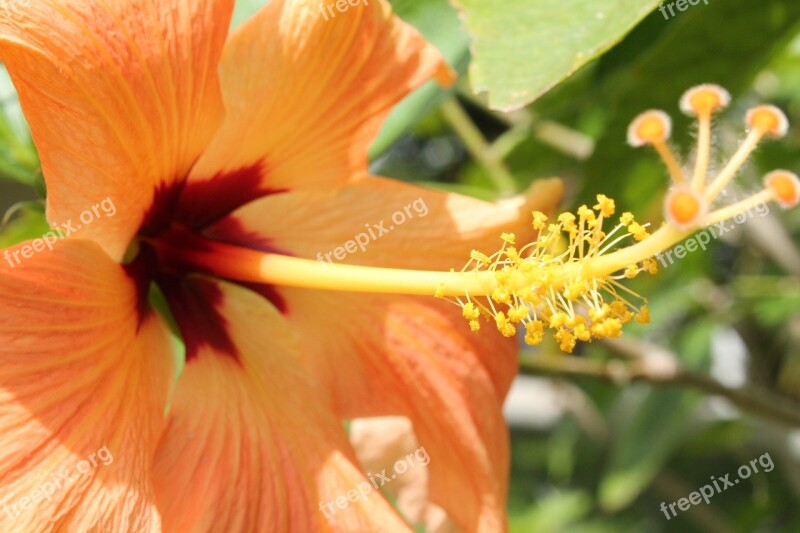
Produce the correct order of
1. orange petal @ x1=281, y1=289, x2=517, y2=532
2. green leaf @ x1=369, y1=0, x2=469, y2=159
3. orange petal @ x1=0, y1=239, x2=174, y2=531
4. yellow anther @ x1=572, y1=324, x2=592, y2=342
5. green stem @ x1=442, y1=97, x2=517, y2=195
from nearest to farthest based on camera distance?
orange petal @ x1=0, y1=239, x2=174, y2=531, yellow anther @ x1=572, y1=324, x2=592, y2=342, orange petal @ x1=281, y1=289, x2=517, y2=532, green leaf @ x1=369, y1=0, x2=469, y2=159, green stem @ x1=442, y1=97, x2=517, y2=195

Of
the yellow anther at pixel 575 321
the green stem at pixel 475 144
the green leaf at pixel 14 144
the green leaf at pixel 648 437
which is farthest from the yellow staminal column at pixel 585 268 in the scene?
the green leaf at pixel 648 437

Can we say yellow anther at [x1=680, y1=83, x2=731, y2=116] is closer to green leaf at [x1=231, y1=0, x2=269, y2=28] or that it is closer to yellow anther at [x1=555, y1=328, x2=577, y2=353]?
yellow anther at [x1=555, y1=328, x2=577, y2=353]

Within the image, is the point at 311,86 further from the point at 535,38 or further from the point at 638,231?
the point at 638,231

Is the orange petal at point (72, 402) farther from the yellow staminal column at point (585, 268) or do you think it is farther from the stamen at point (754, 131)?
the stamen at point (754, 131)

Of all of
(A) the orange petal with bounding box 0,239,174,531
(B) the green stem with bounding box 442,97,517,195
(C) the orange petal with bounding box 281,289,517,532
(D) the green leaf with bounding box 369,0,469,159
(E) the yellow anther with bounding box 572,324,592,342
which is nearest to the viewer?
(A) the orange petal with bounding box 0,239,174,531

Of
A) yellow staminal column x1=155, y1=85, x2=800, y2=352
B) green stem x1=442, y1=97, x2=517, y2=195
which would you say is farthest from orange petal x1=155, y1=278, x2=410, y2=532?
green stem x1=442, y1=97, x2=517, y2=195

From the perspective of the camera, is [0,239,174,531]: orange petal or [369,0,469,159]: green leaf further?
[369,0,469,159]: green leaf
